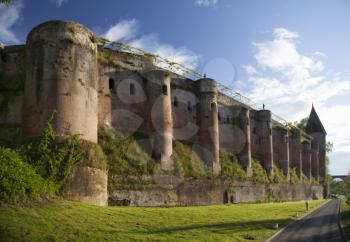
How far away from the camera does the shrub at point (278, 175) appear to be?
4956 cm

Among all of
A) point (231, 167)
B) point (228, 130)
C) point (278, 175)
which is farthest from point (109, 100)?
point (278, 175)

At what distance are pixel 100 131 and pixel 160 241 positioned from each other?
1386cm

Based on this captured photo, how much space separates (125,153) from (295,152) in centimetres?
3903

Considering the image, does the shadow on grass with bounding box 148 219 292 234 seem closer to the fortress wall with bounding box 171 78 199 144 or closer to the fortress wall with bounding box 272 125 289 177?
the fortress wall with bounding box 171 78 199 144

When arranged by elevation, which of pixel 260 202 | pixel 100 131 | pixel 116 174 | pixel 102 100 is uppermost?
pixel 102 100

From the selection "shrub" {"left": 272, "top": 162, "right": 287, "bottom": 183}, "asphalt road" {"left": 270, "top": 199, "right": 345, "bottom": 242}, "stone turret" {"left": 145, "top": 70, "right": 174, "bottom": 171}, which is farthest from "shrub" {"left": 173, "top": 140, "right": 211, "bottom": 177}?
"shrub" {"left": 272, "top": 162, "right": 287, "bottom": 183}

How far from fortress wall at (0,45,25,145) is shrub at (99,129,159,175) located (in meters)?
5.60

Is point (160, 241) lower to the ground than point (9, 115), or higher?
lower

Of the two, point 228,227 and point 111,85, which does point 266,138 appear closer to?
point 111,85

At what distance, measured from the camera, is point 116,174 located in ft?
91.2

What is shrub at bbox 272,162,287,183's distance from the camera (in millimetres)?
49562

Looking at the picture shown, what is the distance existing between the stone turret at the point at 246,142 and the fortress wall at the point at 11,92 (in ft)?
81.4

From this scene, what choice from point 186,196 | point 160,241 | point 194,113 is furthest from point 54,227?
point 194,113

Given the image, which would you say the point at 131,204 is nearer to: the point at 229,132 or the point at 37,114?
the point at 37,114
